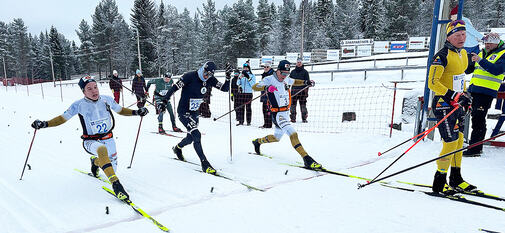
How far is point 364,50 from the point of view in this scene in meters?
25.7

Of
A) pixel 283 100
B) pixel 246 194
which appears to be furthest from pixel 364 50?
pixel 246 194

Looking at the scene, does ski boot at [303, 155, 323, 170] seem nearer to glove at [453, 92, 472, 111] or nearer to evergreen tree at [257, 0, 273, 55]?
glove at [453, 92, 472, 111]

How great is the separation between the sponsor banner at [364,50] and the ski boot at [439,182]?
2374 centimetres

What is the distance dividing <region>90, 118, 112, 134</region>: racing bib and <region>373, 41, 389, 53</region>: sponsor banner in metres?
26.3

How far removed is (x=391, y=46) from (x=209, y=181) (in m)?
27.2

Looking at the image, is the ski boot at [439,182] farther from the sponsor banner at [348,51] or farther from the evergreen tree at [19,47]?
the evergreen tree at [19,47]

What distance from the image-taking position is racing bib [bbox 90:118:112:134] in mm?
4242

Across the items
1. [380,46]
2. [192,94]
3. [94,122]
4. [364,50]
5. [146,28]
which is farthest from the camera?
[146,28]

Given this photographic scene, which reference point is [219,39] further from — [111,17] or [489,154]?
[489,154]

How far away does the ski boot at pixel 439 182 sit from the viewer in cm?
368

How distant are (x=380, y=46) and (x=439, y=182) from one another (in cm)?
2567

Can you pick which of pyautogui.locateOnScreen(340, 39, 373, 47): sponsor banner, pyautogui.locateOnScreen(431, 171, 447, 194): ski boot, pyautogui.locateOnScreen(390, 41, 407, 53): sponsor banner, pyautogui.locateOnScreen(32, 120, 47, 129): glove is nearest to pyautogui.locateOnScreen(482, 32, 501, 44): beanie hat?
pyautogui.locateOnScreen(431, 171, 447, 194): ski boot

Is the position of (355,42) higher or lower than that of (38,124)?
higher

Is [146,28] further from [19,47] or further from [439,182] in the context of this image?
[439,182]
